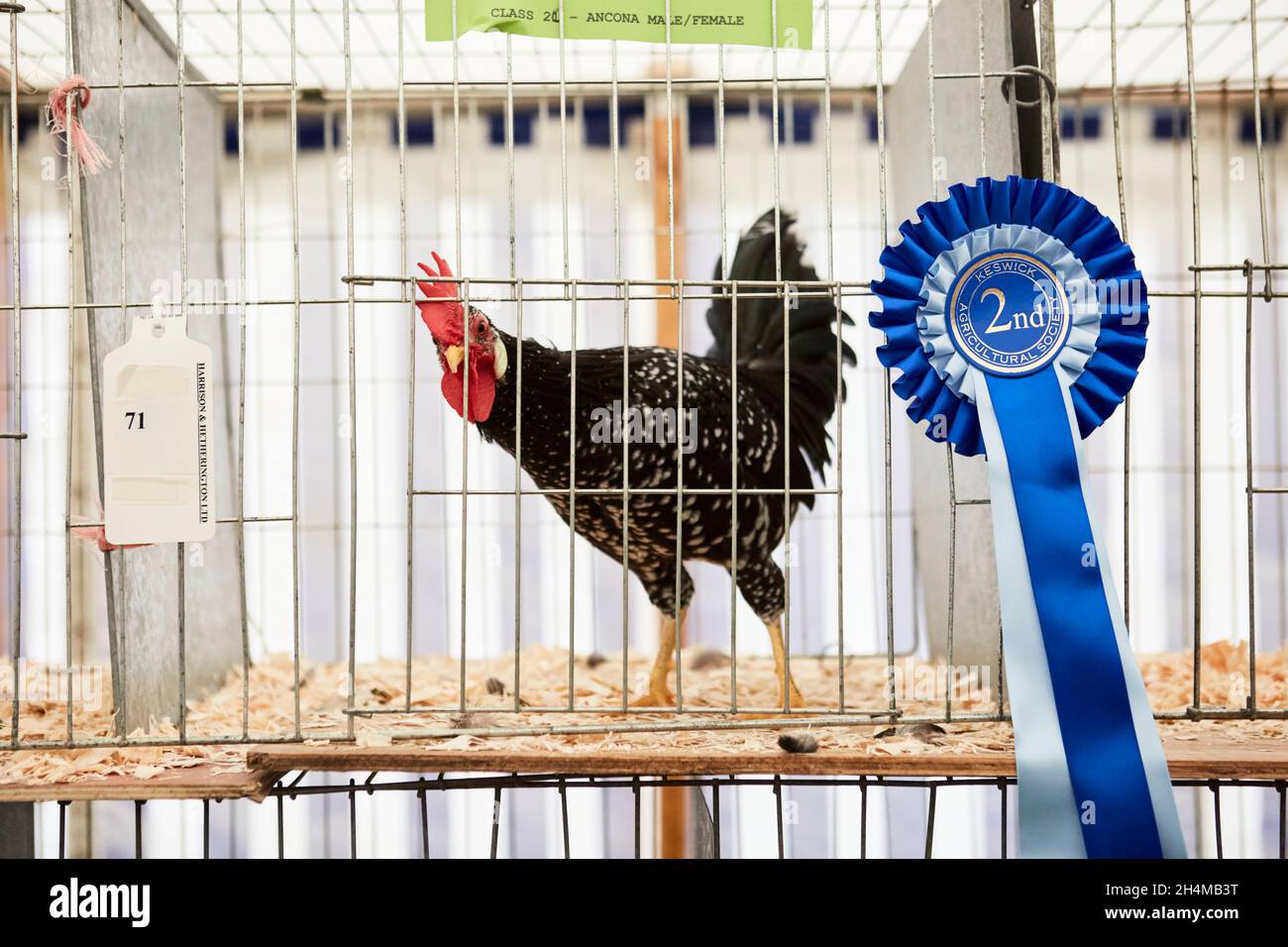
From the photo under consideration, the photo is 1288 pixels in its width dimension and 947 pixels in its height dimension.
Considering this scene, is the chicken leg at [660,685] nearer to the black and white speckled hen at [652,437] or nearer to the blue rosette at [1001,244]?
the black and white speckled hen at [652,437]

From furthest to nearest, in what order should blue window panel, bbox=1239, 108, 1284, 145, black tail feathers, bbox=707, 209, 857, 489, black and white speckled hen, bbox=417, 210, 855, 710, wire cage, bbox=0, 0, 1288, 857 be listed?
blue window panel, bbox=1239, 108, 1284, 145 < wire cage, bbox=0, 0, 1288, 857 < black tail feathers, bbox=707, 209, 857, 489 < black and white speckled hen, bbox=417, 210, 855, 710

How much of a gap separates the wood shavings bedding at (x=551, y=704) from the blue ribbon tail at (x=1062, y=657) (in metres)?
0.18

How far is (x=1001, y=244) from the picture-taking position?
1258 millimetres

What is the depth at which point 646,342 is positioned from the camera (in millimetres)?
2369

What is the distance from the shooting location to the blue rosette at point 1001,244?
4.09ft

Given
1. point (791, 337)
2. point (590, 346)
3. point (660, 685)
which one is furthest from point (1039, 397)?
point (590, 346)

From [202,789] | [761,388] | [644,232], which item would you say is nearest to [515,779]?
[202,789]

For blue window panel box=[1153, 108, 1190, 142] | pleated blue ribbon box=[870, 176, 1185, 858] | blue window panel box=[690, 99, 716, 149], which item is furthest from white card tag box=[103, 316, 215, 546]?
blue window panel box=[1153, 108, 1190, 142]

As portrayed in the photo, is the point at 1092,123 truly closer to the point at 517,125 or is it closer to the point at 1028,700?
the point at 517,125

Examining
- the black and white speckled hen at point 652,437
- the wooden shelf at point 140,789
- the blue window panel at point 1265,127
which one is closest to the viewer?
the wooden shelf at point 140,789

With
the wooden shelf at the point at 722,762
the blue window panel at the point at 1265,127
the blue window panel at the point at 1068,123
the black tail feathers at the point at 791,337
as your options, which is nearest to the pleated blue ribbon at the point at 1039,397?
the wooden shelf at the point at 722,762

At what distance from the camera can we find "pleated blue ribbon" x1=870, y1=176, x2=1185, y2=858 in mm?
1132

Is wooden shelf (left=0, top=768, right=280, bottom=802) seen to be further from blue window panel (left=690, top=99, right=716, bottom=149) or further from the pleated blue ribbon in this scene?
blue window panel (left=690, top=99, right=716, bottom=149)

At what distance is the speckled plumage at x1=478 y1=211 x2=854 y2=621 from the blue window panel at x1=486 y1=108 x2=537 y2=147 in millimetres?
817
